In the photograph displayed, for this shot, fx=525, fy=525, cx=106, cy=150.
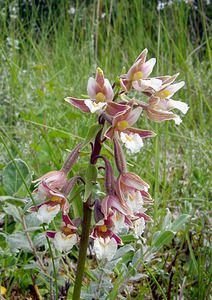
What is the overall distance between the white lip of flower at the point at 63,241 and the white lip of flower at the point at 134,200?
115 mm

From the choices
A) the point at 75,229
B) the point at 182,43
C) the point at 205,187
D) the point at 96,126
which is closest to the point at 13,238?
the point at 75,229

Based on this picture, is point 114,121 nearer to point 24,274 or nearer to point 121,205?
point 121,205

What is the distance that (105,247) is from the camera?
2.93 ft

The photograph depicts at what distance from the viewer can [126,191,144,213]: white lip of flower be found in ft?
3.00

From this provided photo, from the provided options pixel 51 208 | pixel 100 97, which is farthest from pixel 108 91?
pixel 51 208

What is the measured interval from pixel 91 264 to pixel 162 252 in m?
0.22

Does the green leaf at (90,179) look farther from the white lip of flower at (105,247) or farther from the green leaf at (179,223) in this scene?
the green leaf at (179,223)

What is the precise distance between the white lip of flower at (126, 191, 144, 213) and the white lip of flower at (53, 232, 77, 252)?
0.11 metres

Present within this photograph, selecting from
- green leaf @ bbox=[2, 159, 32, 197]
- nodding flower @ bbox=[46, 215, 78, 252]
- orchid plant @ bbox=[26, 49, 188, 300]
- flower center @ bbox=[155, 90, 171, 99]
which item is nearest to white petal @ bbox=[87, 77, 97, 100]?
orchid plant @ bbox=[26, 49, 188, 300]

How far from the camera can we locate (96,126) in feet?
3.01

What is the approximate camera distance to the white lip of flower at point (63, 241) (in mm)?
912

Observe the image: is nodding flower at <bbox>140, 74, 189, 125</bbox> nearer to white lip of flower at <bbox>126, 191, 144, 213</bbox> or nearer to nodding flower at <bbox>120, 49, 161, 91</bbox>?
nodding flower at <bbox>120, 49, 161, 91</bbox>

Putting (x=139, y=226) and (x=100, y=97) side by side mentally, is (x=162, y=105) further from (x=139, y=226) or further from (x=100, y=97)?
(x=139, y=226)

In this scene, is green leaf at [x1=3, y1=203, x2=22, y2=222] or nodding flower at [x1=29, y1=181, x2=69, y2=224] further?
green leaf at [x1=3, y1=203, x2=22, y2=222]
